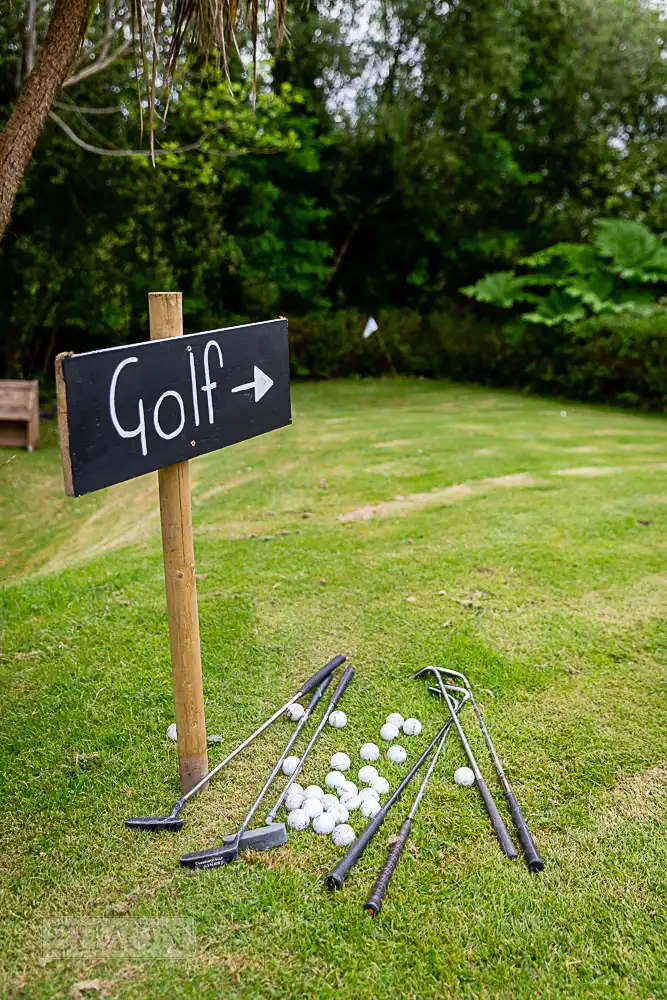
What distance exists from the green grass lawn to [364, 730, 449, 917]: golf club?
0.04 meters

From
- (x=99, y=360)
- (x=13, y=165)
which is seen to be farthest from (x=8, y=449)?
(x=99, y=360)

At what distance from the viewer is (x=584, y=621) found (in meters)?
4.11

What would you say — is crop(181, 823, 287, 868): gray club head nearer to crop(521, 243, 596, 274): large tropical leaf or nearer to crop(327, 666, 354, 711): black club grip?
crop(327, 666, 354, 711): black club grip

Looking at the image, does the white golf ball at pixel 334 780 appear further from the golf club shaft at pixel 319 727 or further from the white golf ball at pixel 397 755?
the white golf ball at pixel 397 755

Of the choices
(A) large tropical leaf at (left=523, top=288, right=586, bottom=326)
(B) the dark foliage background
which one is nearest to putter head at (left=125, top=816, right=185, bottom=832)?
(B) the dark foliage background

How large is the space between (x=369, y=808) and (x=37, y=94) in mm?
3310

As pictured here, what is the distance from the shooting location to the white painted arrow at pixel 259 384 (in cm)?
269

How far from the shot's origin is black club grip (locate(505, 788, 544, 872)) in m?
2.50

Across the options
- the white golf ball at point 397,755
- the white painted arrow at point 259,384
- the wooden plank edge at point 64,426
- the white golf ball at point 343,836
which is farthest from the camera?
the white golf ball at point 397,755

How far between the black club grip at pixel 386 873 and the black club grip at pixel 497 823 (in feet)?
0.94

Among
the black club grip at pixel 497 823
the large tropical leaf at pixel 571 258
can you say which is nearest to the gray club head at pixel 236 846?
the black club grip at pixel 497 823

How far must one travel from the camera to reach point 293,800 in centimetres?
275

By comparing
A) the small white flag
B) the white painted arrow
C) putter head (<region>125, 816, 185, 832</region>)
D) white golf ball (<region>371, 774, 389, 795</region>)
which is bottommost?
putter head (<region>125, 816, 185, 832</region>)

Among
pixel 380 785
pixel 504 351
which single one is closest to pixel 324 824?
pixel 380 785
